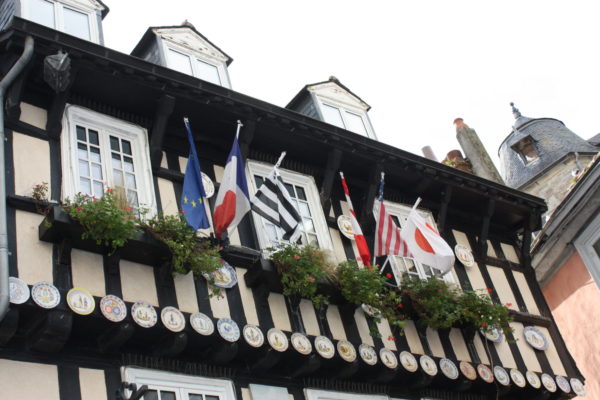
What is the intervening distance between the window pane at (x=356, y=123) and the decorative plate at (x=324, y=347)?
5.67 m

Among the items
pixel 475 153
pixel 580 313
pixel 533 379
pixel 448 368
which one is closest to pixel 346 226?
pixel 448 368

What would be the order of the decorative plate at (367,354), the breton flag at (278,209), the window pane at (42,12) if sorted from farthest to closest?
the window pane at (42,12)
the breton flag at (278,209)
the decorative plate at (367,354)

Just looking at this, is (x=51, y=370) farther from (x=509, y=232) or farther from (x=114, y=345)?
(x=509, y=232)

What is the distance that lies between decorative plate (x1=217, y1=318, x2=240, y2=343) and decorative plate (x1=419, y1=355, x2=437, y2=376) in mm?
3095

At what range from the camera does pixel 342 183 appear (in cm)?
1245

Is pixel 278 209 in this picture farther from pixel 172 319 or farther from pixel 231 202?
pixel 172 319

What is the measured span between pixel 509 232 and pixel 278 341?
725 centimetres

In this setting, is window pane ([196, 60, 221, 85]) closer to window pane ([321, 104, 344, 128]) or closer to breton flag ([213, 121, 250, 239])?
window pane ([321, 104, 344, 128])

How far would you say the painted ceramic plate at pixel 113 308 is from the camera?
816 centimetres

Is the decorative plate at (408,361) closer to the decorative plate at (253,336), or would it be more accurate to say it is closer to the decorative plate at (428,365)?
the decorative plate at (428,365)

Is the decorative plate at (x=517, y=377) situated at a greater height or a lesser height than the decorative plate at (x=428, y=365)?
lesser

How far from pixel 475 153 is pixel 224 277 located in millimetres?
11367

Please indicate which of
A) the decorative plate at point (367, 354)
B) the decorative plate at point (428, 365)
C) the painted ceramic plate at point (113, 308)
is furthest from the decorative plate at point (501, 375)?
the painted ceramic plate at point (113, 308)

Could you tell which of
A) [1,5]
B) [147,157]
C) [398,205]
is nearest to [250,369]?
[147,157]
